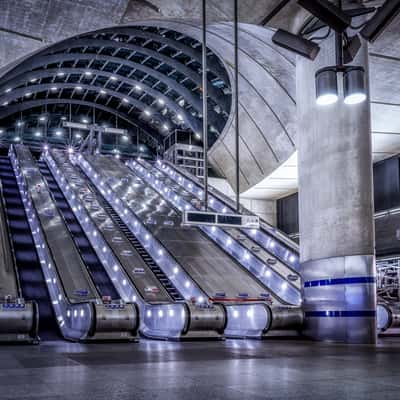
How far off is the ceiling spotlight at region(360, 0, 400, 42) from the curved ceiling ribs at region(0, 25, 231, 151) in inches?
838

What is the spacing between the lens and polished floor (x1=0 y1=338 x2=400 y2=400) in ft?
13.7

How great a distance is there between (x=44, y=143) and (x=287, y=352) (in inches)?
1399

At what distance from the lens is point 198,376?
5258mm

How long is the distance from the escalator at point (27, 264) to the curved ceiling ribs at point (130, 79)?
10021mm

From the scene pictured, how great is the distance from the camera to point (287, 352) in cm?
826

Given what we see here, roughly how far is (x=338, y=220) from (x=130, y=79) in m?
28.2

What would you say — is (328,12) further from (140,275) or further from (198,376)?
(140,275)

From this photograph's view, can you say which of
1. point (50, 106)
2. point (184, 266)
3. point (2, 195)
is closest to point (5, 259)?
point (184, 266)

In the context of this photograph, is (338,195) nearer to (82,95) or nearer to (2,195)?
(2,195)

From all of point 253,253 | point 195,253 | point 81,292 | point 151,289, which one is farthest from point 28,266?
point 253,253

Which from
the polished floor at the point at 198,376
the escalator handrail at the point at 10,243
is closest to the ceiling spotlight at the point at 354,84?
the polished floor at the point at 198,376

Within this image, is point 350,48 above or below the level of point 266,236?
above

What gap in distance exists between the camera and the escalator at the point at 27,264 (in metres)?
12.5

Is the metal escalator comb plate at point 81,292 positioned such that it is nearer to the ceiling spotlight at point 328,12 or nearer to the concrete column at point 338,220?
the concrete column at point 338,220
